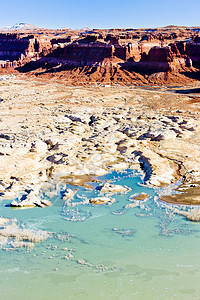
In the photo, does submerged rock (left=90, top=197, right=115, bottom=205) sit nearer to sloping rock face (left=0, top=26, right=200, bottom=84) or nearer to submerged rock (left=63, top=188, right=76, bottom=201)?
submerged rock (left=63, top=188, right=76, bottom=201)

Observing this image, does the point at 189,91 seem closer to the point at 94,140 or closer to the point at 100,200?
the point at 94,140

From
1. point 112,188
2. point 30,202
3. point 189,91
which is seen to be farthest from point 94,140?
point 189,91

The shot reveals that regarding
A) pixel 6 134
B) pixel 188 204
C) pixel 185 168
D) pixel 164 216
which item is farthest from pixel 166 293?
pixel 6 134

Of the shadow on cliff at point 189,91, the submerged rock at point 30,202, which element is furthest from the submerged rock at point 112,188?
the shadow on cliff at point 189,91

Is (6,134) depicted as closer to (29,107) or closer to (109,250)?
(29,107)

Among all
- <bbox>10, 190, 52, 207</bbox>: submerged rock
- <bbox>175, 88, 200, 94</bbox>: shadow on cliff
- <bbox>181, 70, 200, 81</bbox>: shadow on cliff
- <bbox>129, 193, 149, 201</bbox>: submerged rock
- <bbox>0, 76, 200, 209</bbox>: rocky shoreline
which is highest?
<bbox>181, 70, 200, 81</bbox>: shadow on cliff

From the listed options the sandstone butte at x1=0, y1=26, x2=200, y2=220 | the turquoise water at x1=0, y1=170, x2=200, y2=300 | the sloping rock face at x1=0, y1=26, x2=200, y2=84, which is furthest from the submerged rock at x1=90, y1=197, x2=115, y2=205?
the sloping rock face at x1=0, y1=26, x2=200, y2=84

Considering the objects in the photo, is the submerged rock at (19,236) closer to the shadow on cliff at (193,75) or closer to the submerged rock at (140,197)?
the submerged rock at (140,197)
